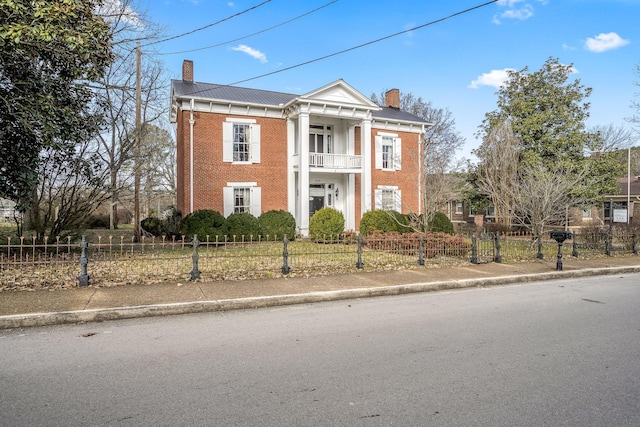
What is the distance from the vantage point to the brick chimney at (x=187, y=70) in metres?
22.6

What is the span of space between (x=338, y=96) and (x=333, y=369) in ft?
61.7

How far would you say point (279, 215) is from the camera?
19422 mm

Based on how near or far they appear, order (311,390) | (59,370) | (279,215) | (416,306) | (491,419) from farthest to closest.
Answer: (279,215)
(416,306)
(59,370)
(311,390)
(491,419)

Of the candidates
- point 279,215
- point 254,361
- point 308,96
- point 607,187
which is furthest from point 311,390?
point 607,187

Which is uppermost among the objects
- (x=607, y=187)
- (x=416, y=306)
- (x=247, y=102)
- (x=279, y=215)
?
(x=247, y=102)

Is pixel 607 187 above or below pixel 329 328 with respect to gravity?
above

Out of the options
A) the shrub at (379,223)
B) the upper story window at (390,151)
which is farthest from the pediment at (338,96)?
Answer: the shrub at (379,223)

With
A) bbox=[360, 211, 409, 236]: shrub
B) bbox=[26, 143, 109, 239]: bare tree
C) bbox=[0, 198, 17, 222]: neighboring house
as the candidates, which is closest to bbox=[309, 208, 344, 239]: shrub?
bbox=[360, 211, 409, 236]: shrub

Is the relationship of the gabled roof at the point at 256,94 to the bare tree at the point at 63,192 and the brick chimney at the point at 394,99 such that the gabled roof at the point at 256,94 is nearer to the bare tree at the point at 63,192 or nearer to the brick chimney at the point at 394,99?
the brick chimney at the point at 394,99

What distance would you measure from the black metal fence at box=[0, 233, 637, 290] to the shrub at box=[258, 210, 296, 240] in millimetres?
3674

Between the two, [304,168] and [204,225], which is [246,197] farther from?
[204,225]

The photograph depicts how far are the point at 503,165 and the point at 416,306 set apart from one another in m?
19.7

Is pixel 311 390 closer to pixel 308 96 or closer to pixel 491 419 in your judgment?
pixel 491 419

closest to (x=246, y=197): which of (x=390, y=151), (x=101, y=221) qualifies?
(x=390, y=151)
